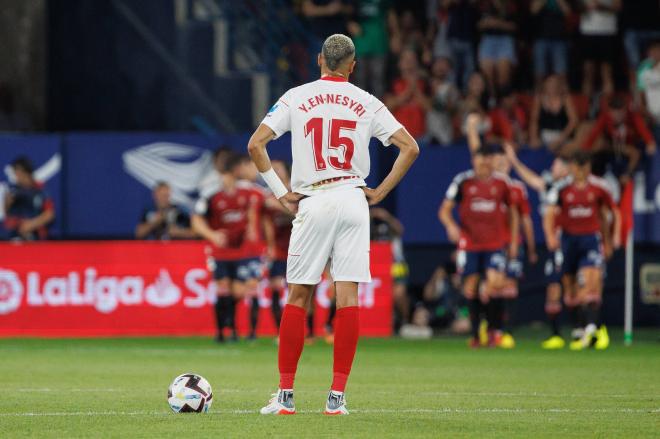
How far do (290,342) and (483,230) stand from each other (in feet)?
28.8

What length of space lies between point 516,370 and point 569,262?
174 inches

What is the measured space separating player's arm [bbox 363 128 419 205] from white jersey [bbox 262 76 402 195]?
14 cm

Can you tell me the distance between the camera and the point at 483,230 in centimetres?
1739

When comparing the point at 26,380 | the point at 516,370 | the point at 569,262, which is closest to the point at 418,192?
the point at 569,262

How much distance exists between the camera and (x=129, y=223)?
21.2 metres

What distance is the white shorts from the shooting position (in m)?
8.89

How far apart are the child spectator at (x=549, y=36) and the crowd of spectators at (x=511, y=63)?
0.05 feet

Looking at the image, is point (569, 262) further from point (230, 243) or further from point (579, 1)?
point (579, 1)

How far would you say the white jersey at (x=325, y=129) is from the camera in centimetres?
892

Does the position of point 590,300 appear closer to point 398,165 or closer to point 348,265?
point 398,165

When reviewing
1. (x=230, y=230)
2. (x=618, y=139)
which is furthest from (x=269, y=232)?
(x=618, y=139)

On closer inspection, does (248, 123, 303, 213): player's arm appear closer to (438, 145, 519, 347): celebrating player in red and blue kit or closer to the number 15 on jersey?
the number 15 on jersey

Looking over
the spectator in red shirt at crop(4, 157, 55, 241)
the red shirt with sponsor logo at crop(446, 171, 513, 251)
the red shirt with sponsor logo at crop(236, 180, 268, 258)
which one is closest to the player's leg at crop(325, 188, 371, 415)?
the red shirt with sponsor logo at crop(446, 171, 513, 251)

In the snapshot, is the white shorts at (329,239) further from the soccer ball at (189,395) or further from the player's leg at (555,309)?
the player's leg at (555,309)
